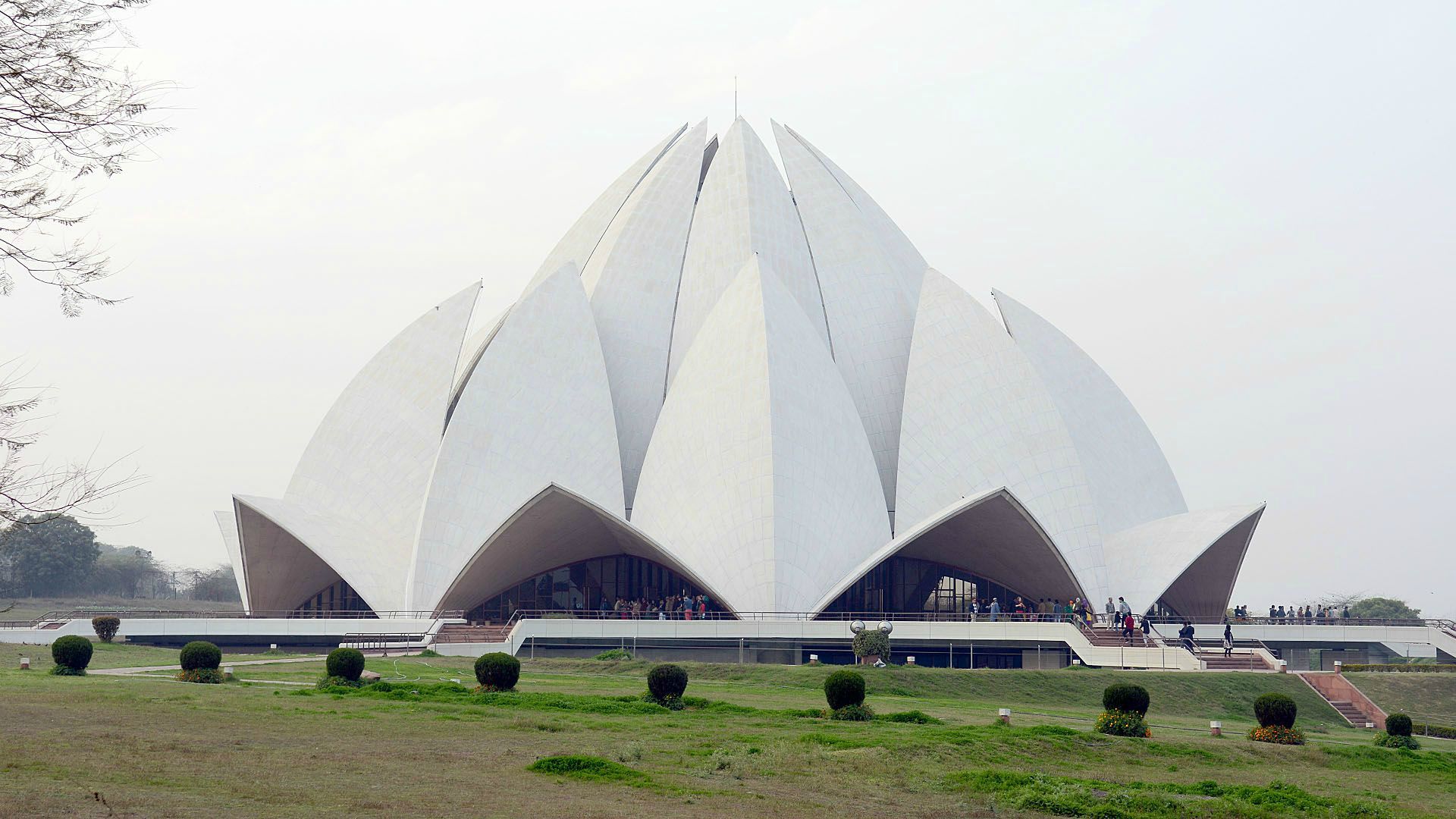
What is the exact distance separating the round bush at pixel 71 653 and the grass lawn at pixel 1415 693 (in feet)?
78.4

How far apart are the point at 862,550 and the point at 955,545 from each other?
15.0ft

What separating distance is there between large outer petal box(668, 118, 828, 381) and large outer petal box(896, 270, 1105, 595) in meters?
4.52

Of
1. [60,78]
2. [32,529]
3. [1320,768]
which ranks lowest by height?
[1320,768]

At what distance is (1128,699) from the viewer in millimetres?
17609

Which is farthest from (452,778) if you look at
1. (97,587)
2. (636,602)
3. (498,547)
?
(97,587)

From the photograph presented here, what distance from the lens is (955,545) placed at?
131ft

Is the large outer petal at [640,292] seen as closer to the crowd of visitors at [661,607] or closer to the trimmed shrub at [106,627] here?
the crowd of visitors at [661,607]

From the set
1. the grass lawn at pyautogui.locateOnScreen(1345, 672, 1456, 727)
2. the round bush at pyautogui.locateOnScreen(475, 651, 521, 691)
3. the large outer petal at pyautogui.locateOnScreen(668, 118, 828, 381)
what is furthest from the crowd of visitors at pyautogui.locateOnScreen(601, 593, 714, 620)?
the grass lawn at pyautogui.locateOnScreen(1345, 672, 1456, 727)

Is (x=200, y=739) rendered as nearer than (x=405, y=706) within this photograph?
Yes

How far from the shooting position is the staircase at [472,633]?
31500 millimetres

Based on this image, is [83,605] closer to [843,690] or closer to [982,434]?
[982,434]

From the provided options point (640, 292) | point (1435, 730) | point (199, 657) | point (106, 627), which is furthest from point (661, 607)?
point (1435, 730)

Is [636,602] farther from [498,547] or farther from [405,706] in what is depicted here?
[405,706]

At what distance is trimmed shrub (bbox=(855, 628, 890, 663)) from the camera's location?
27156mm
